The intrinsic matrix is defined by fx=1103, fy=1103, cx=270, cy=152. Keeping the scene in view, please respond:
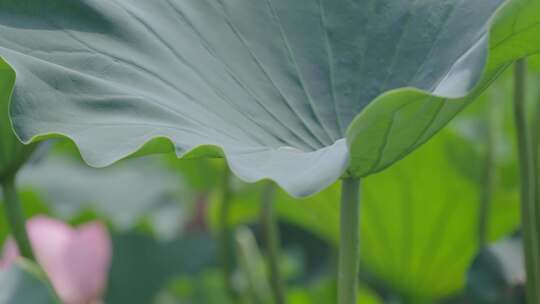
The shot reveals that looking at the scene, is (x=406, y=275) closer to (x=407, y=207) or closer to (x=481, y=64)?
(x=407, y=207)

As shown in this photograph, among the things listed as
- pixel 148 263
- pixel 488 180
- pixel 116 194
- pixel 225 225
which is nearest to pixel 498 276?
pixel 488 180

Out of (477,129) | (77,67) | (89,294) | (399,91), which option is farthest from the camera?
(477,129)

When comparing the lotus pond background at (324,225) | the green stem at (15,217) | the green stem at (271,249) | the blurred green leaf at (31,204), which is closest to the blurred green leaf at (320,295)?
the lotus pond background at (324,225)

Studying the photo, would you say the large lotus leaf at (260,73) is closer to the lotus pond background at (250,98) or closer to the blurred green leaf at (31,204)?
the lotus pond background at (250,98)

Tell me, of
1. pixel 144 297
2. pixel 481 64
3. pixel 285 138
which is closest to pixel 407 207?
pixel 144 297

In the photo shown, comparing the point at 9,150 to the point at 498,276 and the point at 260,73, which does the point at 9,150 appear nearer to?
the point at 260,73

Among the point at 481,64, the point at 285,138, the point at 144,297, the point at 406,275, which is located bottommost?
the point at 144,297

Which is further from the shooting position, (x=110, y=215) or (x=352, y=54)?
(x=110, y=215)
